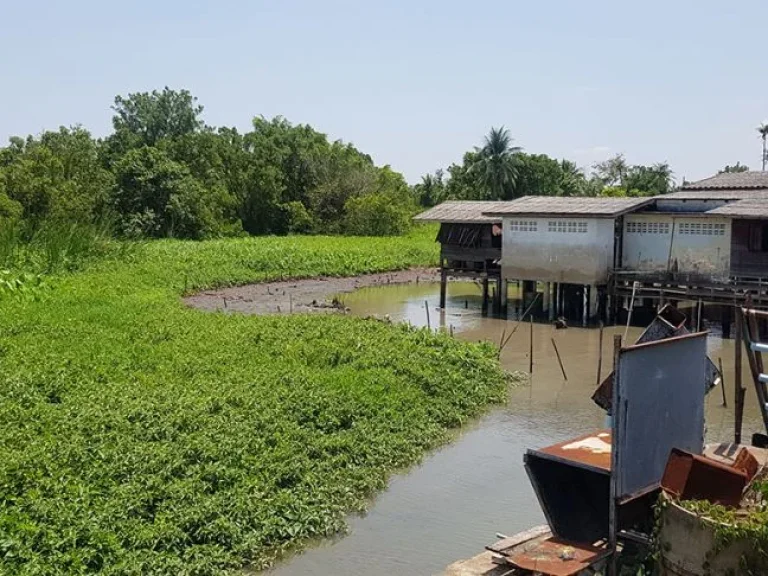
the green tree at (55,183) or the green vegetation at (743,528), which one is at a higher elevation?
the green tree at (55,183)

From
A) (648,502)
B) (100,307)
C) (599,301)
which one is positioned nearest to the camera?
(648,502)

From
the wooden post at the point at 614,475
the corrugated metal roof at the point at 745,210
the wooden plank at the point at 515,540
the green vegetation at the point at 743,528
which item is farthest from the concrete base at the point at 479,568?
the corrugated metal roof at the point at 745,210

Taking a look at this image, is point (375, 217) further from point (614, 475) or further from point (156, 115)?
point (614, 475)

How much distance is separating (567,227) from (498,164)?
3365 centimetres

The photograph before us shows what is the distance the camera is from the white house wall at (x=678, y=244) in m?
25.0

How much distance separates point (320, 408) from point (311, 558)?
4076 mm

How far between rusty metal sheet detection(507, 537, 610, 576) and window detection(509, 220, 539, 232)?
21.4m

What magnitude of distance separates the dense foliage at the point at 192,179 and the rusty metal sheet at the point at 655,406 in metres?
35.2

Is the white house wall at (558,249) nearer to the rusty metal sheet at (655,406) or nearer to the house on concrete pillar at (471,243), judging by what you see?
the house on concrete pillar at (471,243)

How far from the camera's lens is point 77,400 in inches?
515

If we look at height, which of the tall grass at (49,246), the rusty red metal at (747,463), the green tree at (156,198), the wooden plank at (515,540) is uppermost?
the green tree at (156,198)

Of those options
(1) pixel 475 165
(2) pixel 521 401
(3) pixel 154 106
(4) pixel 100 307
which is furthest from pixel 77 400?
(3) pixel 154 106

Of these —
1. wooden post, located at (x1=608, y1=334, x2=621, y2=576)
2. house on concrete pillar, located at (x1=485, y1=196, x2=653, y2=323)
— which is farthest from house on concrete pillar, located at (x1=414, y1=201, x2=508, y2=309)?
wooden post, located at (x1=608, y1=334, x2=621, y2=576)

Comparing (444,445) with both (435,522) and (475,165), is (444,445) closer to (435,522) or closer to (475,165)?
(435,522)
